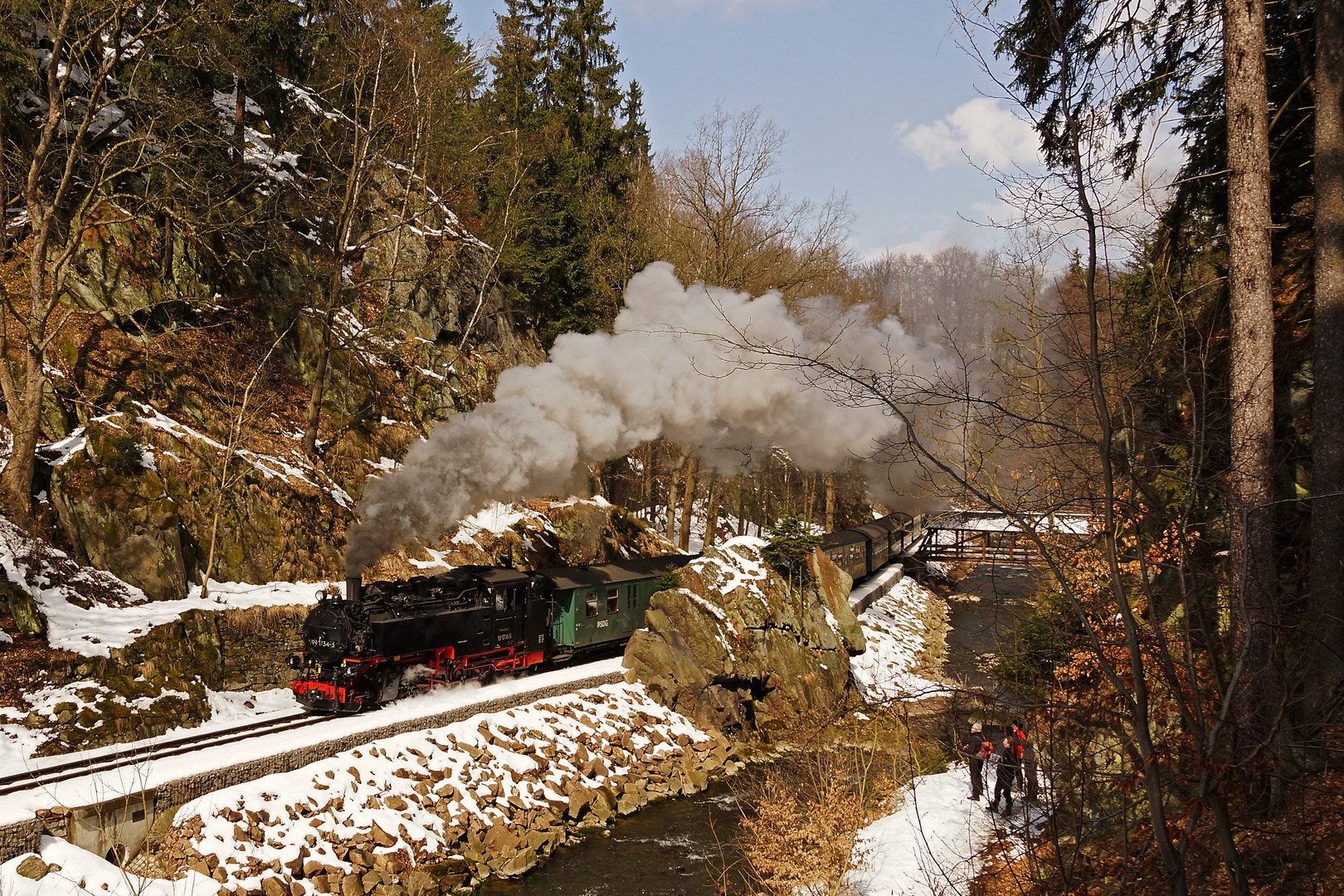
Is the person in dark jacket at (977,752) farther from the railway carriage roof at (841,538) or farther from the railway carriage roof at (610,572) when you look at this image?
the railway carriage roof at (841,538)

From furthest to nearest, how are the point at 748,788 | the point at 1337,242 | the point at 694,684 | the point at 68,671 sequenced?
1. the point at 694,684
2. the point at 748,788
3. the point at 68,671
4. the point at 1337,242

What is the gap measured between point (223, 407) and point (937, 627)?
25.6 meters

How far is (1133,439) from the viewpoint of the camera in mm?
4422

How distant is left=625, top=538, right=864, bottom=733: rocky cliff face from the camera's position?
18.9 m

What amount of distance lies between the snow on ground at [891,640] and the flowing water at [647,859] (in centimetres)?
631

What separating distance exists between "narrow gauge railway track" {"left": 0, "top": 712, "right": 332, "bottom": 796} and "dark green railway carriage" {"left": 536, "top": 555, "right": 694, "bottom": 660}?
5.98 metres

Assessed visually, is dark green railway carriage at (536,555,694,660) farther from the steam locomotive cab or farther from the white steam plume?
the white steam plume

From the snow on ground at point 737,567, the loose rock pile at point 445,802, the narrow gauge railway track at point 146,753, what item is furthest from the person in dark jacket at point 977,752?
the narrow gauge railway track at point 146,753

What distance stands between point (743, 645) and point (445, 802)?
8847 mm

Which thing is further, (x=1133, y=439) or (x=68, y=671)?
(x=68, y=671)

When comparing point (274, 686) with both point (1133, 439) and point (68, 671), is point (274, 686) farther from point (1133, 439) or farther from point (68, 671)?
point (1133, 439)

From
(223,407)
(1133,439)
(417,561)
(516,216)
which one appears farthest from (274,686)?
(516,216)


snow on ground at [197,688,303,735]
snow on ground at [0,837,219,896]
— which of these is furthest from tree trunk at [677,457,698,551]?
snow on ground at [0,837,219,896]

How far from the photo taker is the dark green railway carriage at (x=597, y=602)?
19281 mm
